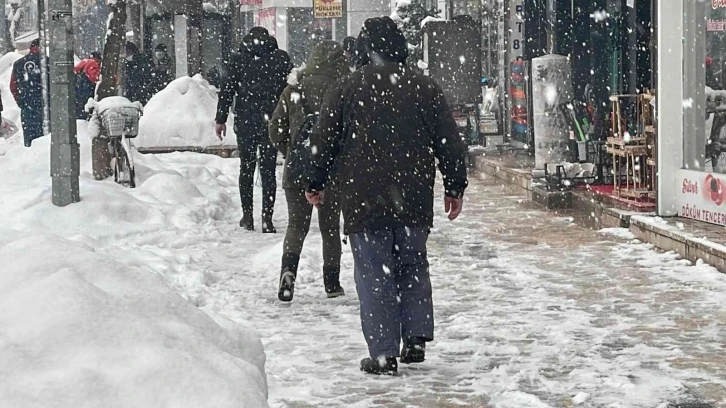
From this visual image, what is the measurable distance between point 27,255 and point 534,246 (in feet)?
22.8

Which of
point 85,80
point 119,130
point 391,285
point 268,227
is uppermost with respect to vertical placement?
point 85,80

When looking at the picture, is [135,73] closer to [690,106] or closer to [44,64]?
[44,64]

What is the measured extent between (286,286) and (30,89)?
13190mm

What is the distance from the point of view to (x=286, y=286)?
879cm

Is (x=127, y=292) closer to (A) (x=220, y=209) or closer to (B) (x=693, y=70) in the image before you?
(B) (x=693, y=70)

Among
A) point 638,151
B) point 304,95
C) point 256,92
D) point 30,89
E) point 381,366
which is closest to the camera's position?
point 381,366

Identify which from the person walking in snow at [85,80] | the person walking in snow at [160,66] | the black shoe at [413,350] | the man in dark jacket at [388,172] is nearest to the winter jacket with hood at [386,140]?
the man in dark jacket at [388,172]

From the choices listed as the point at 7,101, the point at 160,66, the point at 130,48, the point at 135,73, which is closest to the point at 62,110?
the point at 130,48

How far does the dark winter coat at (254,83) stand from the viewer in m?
11.9

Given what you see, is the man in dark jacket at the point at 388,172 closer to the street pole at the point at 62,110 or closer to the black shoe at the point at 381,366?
the black shoe at the point at 381,366

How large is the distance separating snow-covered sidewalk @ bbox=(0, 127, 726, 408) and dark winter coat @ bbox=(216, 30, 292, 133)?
1.21 m

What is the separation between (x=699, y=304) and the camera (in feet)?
27.8

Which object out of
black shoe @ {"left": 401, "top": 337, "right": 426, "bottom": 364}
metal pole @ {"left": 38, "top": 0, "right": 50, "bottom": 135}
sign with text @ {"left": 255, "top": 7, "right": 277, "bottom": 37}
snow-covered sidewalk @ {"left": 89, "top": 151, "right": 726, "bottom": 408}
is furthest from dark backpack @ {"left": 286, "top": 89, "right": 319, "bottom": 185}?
sign with text @ {"left": 255, "top": 7, "right": 277, "bottom": 37}

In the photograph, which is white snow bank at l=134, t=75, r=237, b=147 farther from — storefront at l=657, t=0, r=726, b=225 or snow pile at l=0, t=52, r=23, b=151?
storefront at l=657, t=0, r=726, b=225
